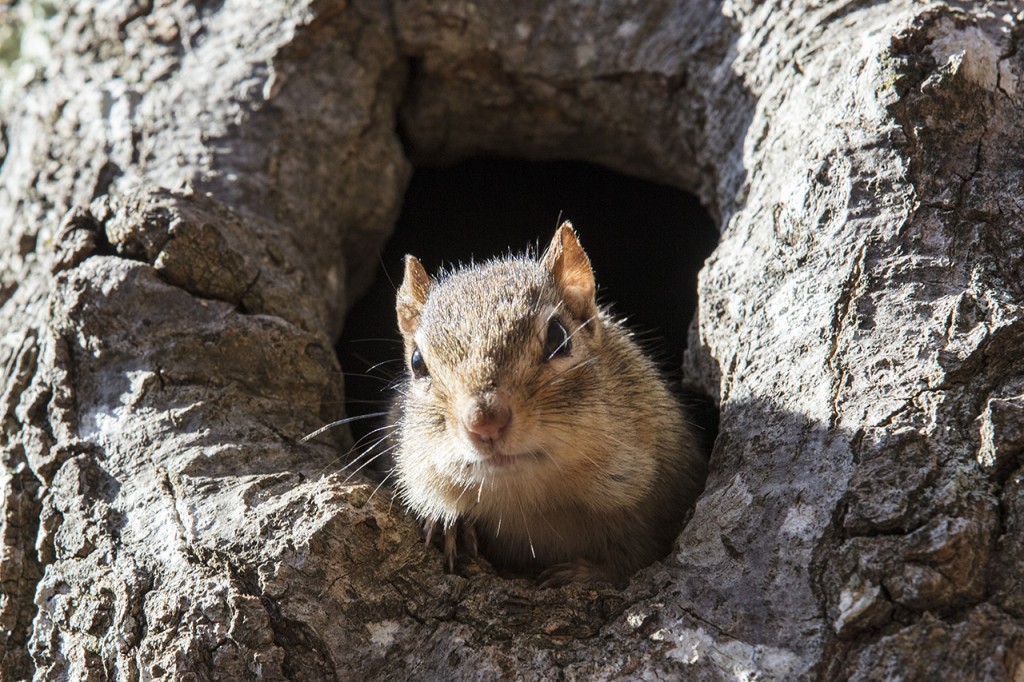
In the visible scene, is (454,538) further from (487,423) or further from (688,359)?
(688,359)

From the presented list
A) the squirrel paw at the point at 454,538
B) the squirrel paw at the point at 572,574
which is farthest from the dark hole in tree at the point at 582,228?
the squirrel paw at the point at 572,574

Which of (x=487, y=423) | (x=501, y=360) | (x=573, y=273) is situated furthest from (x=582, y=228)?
(x=487, y=423)

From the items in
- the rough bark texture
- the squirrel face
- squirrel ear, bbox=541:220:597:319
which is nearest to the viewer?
the rough bark texture

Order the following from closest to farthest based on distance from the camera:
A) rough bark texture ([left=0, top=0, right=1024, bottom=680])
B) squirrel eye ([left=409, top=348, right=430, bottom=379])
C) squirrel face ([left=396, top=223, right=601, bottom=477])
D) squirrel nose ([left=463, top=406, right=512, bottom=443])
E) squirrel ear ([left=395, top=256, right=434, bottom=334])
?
rough bark texture ([left=0, top=0, right=1024, bottom=680]) < squirrel nose ([left=463, top=406, right=512, bottom=443]) < squirrel face ([left=396, top=223, right=601, bottom=477]) < squirrel eye ([left=409, top=348, right=430, bottom=379]) < squirrel ear ([left=395, top=256, right=434, bottom=334])

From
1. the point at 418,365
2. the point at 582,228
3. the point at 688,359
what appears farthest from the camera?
the point at 582,228

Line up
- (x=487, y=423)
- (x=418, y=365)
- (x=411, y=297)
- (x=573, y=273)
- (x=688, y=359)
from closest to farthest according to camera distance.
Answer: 1. (x=487, y=423)
2. (x=418, y=365)
3. (x=573, y=273)
4. (x=411, y=297)
5. (x=688, y=359)

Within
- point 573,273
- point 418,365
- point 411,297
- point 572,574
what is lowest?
point 572,574

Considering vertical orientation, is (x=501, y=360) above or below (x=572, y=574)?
above

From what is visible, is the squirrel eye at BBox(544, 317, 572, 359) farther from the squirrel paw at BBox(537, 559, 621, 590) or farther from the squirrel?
the squirrel paw at BBox(537, 559, 621, 590)

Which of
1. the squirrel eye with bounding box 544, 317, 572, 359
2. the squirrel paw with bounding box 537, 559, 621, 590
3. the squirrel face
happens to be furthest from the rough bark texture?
the squirrel eye with bounding box 544, 317, 572, 359
